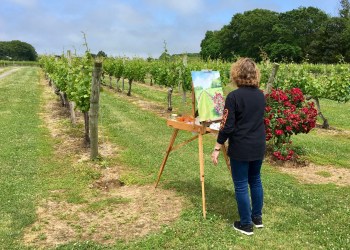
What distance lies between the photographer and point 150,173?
8680 millimetres

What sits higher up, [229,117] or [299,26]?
[299,26]

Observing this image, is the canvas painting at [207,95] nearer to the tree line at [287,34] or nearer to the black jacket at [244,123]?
the black jacket at [244,123]

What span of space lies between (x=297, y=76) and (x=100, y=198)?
1172 cm

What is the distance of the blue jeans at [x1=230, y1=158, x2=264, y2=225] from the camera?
17.7 ft

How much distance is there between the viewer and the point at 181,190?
752 cm

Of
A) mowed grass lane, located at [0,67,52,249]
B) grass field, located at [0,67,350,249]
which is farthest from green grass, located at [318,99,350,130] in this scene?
mowed grass lane, located at [0,67,52,249]

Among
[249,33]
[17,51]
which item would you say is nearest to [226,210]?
[249,33]

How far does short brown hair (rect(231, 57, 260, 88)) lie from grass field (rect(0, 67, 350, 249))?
2192mm

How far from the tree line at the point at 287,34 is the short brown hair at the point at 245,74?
74.9 meters

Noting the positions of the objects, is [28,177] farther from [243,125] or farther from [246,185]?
[243,125]

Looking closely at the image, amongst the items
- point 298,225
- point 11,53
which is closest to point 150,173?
point 298,225

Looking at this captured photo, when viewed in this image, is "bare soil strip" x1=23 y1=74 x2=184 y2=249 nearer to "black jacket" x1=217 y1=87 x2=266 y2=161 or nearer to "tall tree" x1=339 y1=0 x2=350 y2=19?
"black jacket" x1=217 y1=87 x2=266 y2=161

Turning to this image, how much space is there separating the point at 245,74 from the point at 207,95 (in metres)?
1.31

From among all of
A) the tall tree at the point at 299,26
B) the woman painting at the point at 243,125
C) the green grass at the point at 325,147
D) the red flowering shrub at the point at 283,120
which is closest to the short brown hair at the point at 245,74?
the woman painting at the point at 243,125
